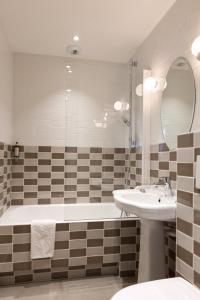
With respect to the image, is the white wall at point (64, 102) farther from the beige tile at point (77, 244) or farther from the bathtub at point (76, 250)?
the beige tile at point (77, 244)

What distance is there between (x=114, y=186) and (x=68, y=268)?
3.82 feet

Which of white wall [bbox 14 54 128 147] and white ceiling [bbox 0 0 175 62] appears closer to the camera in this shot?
white ceiling [bbox 0 0 175 62]

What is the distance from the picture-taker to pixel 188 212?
1.08 m

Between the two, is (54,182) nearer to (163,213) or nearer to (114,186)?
(114,186)

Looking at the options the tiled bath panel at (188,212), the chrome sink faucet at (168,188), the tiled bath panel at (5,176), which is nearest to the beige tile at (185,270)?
the tiled bath panel at (188,212)

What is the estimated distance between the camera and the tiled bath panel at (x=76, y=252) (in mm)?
2002

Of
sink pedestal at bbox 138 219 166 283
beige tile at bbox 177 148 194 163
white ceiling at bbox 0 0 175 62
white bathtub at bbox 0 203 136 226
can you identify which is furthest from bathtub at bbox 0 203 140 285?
white ceiling at bbox 0 0 175 62

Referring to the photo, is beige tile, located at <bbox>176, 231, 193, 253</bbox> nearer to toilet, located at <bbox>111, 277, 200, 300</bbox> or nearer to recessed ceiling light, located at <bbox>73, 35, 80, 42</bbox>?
toilet, located at <bbox>111, 277, 200, 300</bbox>

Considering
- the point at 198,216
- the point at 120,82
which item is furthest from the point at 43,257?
the point at 120,82

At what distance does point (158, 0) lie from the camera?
189 cm

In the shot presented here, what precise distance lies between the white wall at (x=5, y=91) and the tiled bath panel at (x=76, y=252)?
105cm

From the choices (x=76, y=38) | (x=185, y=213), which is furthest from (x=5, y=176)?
(x=185, y=213)

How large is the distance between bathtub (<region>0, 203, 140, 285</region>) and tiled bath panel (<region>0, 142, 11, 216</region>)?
0.84 ft

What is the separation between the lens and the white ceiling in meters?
1.97
